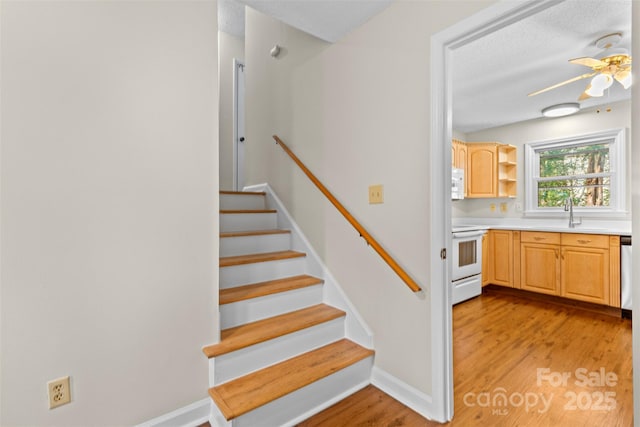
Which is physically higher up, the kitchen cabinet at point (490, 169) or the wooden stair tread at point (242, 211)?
the kitchen cabinet at point (490, 169)

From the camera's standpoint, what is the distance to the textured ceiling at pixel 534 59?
2004 mm

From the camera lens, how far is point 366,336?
204 centimetres

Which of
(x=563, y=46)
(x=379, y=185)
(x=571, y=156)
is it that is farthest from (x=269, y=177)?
(x=571, y=156)

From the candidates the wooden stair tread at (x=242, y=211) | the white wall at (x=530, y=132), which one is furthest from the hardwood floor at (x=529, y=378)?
the white wall at (x=530, y=132)

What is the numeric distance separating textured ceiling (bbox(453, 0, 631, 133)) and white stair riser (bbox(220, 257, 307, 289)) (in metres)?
2.21

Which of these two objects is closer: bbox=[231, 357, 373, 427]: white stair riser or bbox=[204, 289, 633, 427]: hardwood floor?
bbox=[231, 357, 373, 427]: white stair riser

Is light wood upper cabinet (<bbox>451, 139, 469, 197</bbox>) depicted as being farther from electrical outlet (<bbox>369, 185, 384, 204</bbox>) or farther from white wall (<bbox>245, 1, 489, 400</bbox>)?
electrical outlet (<bbox>369, 185, 384, 204</bbox>)

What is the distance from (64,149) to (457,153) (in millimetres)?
4489

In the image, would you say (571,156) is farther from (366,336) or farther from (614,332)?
(366,336)

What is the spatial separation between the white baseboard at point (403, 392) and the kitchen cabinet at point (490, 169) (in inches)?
139

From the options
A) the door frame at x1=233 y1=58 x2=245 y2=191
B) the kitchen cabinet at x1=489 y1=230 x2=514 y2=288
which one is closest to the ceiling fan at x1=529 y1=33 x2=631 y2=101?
the kitchen cabinet at x1=489 y1=230 x2=514 y2=288

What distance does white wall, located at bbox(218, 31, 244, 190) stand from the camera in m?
4.21

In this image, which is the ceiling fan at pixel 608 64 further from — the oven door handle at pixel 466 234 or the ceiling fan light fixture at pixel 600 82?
the oven door handle at pixel 466 234

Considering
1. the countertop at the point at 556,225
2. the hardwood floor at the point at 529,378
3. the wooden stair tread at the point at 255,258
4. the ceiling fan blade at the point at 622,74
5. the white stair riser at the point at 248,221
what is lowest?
the hardwood floor at the point at 529,378
